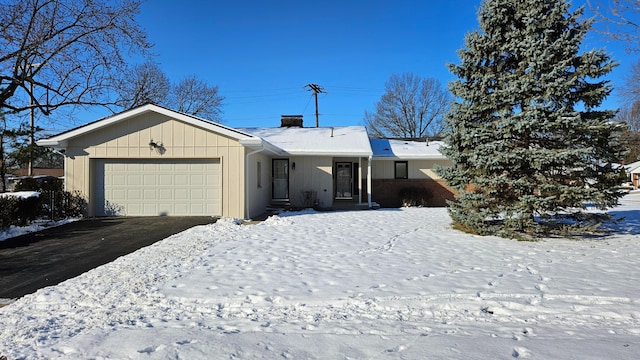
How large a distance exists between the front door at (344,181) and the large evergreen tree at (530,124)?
8307 mm

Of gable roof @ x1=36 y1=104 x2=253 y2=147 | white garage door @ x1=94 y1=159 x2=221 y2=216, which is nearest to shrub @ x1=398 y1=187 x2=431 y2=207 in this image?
gable roof @ x1=36 y1=104 x2=253 y2=147

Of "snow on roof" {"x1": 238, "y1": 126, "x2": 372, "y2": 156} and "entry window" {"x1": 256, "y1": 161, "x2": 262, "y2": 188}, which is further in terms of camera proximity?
"snow on roof" {"x1": 238, "y1": 126, "x2": 372, "y2": 156}

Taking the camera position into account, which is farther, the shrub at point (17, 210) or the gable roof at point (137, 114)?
the gable roof at point (137, 114)

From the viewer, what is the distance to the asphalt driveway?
5688 millimetres

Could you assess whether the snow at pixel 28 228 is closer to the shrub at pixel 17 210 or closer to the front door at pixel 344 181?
the shrub at pixel 17 210

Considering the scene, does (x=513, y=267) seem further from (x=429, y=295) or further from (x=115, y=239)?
(x=115, y=239)

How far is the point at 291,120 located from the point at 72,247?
15.1 m

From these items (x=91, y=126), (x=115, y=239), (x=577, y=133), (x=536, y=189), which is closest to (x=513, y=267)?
(x=536, y=189)

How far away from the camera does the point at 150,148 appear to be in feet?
39.5

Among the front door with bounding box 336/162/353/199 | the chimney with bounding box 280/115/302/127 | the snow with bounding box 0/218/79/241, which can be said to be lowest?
the snow with bounding box 0/218/79/241

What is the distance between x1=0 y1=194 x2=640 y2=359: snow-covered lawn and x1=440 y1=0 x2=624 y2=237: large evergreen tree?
4.86 feet

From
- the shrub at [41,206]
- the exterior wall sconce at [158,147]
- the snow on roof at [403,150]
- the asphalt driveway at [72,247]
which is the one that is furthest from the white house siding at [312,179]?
the shrub at [41,206]

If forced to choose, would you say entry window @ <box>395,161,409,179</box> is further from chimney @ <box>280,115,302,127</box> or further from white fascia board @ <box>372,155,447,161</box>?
chimney @ <box>280,115,302,127</box>

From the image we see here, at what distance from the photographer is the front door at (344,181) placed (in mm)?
17656
